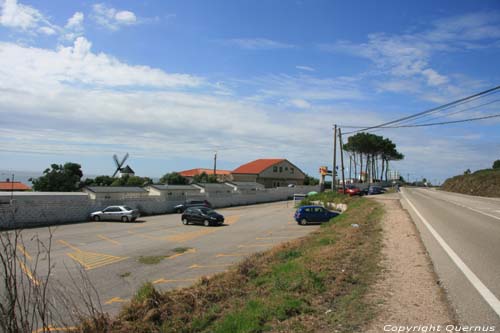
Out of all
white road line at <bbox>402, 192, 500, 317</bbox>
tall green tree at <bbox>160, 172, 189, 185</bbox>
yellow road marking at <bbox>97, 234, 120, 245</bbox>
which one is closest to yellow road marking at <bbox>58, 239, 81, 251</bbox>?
yellow road marking at <bbox>97, 234, 120, 245</bbox>

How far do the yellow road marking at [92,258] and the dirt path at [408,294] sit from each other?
10.9 m

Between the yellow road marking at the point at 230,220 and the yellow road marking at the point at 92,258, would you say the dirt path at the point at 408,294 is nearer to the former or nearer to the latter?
the yellow road marking at the point at 92,258

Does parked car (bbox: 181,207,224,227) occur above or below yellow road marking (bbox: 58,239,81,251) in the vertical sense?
above

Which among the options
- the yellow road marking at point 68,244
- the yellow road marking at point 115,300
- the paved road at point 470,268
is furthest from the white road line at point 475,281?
the yellow road marking at point 68,244

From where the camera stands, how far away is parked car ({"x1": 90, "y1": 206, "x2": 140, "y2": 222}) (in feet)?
109

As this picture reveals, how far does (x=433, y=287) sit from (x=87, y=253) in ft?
50.3

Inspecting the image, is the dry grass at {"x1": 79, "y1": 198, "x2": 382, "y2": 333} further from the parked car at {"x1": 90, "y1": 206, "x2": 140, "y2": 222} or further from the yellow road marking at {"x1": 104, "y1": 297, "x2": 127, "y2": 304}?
the parked car at {"x1": 90, "y1": 206, "x2": 140, "y2": 222}

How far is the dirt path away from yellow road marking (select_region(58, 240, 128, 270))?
10902 millimetres

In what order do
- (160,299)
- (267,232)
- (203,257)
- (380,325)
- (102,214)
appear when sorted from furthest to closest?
1. (102,214)
2. (267,232)
3. (203,257)
4. (160,299)
5. (380,325)

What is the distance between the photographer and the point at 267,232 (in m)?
25.2

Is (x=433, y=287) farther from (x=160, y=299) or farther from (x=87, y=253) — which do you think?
(x=87, y=253)

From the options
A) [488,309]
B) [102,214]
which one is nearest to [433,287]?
[488,309]

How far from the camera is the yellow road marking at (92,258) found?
15184mm

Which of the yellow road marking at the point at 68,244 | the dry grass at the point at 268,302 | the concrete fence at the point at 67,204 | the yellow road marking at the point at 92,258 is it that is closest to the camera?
the dry grass at the point at 268,302
